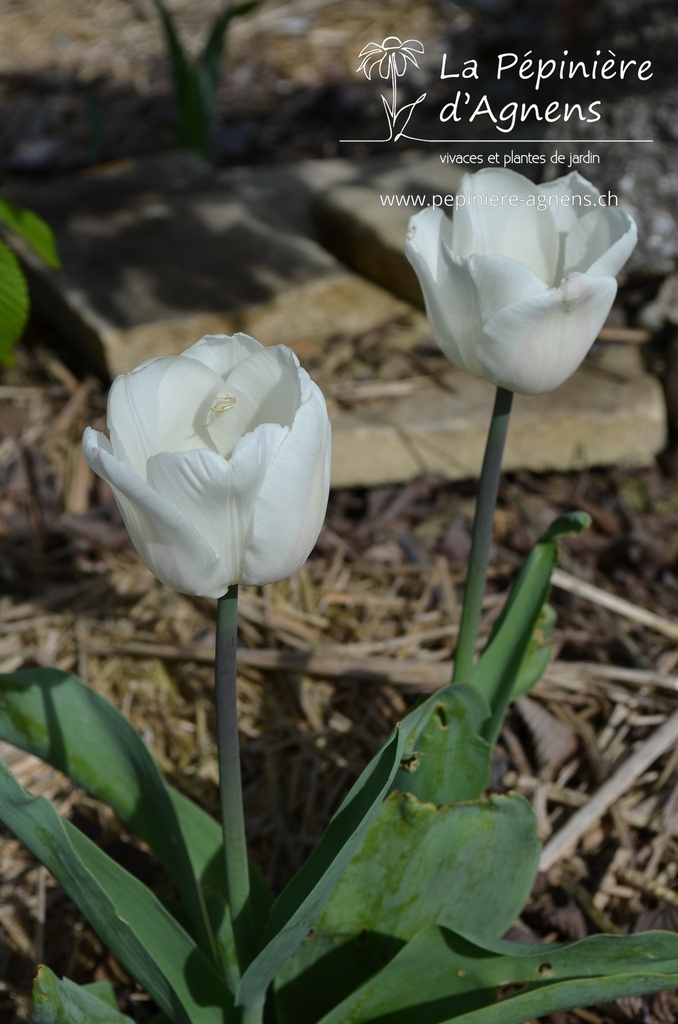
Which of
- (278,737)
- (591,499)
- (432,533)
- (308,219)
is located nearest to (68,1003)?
(278,737)

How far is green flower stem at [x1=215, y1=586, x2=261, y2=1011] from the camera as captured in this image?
3.14 ft

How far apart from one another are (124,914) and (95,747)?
20cm

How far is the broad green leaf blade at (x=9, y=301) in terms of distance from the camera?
1304 mm

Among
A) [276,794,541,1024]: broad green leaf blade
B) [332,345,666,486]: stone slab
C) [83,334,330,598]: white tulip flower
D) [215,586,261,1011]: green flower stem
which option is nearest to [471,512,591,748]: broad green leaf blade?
[276,794,541,1024]: broad green leaf blade

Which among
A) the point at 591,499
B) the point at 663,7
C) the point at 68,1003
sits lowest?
the point at 591,499

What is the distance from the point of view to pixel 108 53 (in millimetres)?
4621

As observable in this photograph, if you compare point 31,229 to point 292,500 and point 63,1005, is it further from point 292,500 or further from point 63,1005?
point 63,1005

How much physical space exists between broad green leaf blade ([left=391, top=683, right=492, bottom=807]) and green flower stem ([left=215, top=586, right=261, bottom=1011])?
21 centimetres

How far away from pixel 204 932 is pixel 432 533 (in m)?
1.25

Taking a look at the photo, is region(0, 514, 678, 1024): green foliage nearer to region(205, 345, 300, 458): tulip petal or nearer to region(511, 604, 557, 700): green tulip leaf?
region(511, 604, 557, 700): green tulip leaf

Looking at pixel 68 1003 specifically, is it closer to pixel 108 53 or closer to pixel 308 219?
pixel 308 219

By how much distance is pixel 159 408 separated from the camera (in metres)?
0.95

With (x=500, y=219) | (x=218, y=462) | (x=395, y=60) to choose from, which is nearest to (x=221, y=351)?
(x=218, y=462)

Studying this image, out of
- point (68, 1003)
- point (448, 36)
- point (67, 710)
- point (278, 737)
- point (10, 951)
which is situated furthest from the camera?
point (448, 36)
